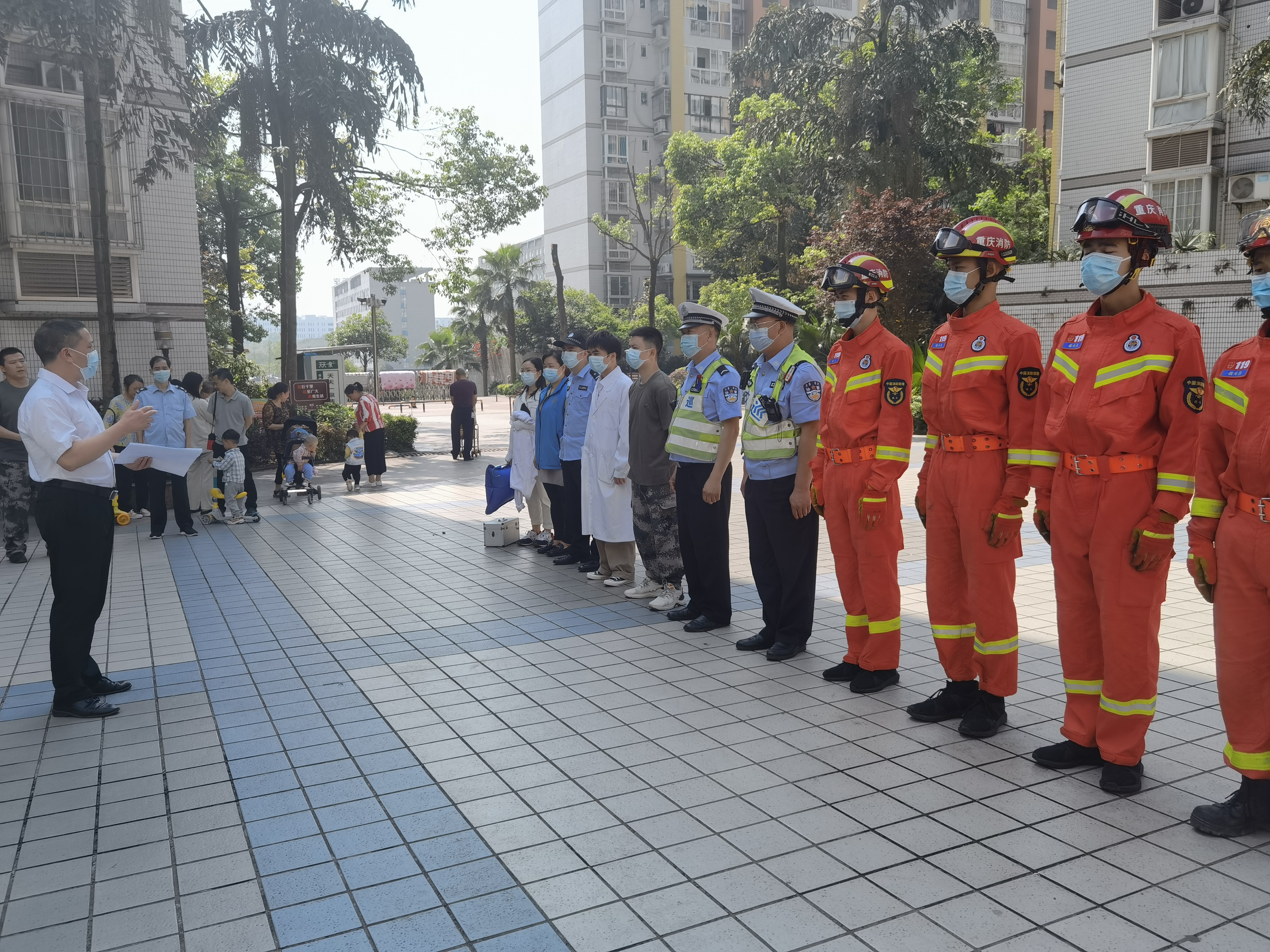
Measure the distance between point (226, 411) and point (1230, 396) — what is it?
1108 cm

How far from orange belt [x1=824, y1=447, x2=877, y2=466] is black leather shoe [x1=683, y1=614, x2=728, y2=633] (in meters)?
1.87

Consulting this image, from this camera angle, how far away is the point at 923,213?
76.6ft

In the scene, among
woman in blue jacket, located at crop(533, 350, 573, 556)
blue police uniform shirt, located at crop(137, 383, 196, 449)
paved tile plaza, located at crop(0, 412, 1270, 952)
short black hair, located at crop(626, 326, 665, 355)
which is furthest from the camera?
blue police uniform shirt, located at crop(137, 383, 196, 449)

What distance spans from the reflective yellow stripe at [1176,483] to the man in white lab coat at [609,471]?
15.0 feet

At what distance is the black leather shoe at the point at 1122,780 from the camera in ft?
12.8

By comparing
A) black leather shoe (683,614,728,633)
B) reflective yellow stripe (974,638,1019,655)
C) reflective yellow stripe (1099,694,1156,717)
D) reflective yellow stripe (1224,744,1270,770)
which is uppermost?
reflective yellow stripe (974,638,1019,655)

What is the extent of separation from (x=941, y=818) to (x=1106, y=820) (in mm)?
617

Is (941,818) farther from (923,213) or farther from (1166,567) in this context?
(923,213)

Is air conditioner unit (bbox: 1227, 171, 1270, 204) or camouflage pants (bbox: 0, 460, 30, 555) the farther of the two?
air conditioner unit (bbox: 1227, 171, 1270, 204)

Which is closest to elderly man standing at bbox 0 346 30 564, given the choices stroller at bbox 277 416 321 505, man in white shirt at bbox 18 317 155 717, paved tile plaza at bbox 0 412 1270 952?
paved tile plaza at bbox 0 412 1270 952

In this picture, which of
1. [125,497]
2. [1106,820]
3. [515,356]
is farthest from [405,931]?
[515,356]

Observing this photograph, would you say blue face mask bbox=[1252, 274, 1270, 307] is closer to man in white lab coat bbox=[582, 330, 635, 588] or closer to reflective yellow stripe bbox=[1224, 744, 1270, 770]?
reflective yellow stripe bbox=[1224, 744, 1270, 770]

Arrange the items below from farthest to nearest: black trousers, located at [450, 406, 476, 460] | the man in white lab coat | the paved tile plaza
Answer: black trousers, located at [450, 406, 476, 460]
the man in white lab coat
the paved tile plaza

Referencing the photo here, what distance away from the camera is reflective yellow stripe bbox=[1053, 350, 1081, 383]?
3.98 meters
